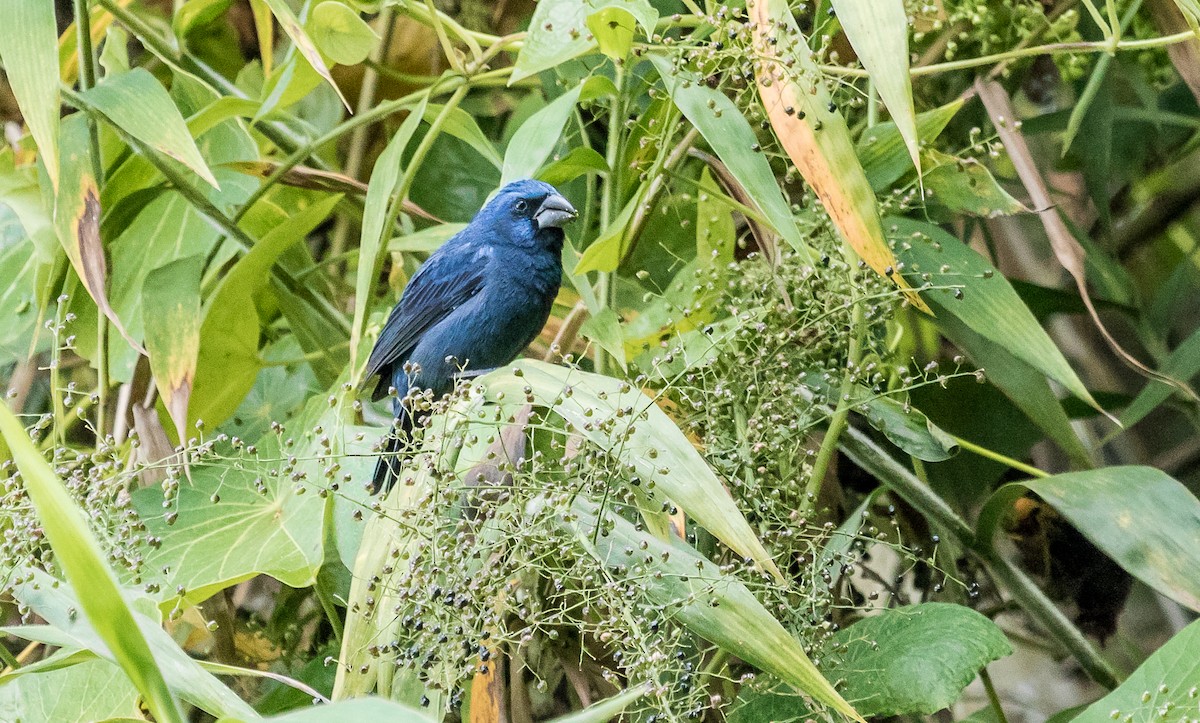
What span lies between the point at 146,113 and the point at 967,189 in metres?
1.12

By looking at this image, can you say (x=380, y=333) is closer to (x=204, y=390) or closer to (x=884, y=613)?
(x=204, y=390)

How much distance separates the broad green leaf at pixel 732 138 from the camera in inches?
51.5

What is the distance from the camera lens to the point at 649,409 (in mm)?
1138

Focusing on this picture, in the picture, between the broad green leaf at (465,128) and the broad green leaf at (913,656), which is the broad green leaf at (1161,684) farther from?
the broad green leaf at (465,128)

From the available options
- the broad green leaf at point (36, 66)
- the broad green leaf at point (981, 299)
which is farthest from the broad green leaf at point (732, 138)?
the broad green leaf at point (36, 66)

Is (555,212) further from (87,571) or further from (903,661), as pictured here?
(87,571)

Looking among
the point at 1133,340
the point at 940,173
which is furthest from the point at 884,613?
the point at 1133,340

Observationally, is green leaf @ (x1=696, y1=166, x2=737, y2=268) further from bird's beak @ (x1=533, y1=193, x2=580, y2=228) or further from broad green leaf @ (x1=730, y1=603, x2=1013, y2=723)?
broad green leaf @ (x1=730, y1=603, x2=1013, y2=723)

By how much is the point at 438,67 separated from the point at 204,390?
98cm

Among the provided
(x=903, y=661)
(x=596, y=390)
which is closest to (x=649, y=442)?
(x=596, y=390)

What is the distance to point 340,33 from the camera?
5.50ft

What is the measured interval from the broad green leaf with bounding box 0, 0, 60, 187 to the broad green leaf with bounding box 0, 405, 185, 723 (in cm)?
63

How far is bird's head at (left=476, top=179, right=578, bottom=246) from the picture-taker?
1854 mm

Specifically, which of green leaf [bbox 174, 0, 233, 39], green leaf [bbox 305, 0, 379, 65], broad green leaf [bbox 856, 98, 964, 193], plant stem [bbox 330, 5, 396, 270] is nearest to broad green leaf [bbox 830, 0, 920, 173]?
broad green leaf [bbox 856, 98, 964, 193]
